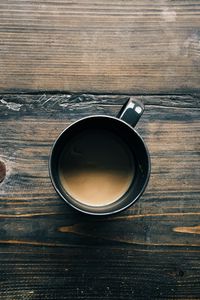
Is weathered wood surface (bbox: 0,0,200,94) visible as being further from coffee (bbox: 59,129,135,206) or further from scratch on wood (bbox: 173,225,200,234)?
scratch on wood (bbox: 173,225,200,234)

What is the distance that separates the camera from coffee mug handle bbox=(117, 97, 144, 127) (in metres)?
0.99

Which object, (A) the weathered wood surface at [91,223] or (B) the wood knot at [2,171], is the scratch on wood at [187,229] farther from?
(B) the wood knot at [2,171]

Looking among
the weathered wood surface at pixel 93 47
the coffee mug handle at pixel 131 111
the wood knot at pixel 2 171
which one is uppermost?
the weathered wood surface at pixel 93 47

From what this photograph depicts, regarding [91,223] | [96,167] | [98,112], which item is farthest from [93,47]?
[91,223]

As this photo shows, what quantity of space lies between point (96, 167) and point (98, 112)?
0.10 m

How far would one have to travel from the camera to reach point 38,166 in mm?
1059

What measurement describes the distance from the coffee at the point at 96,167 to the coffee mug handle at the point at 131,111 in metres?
0.07

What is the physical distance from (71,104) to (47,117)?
51mm

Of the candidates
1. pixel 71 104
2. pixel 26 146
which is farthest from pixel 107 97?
pixel 26 146

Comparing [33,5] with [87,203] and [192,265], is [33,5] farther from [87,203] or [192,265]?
[192,265]

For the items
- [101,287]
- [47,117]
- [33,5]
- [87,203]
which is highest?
[33,5]

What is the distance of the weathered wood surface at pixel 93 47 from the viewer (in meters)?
1.07

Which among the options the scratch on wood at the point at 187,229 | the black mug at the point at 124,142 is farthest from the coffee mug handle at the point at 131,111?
the scratch on wood at the point at 187,229

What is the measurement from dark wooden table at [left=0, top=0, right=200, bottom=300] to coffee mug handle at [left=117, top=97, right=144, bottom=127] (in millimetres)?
82
